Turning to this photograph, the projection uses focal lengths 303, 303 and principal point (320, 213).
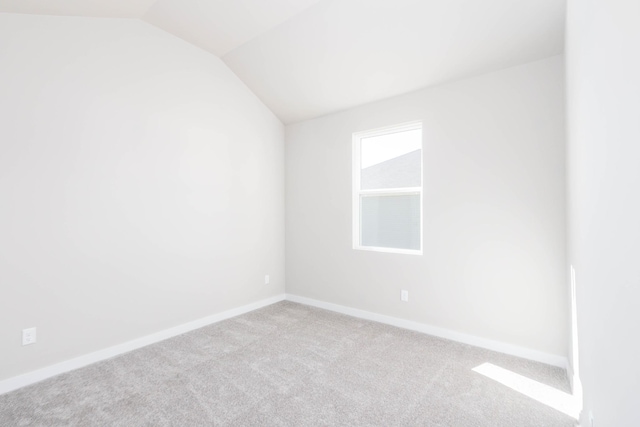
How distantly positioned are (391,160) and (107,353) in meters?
3.34

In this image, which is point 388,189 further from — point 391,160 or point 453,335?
point 453,335

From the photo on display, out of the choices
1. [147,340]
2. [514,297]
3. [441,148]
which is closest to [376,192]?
[441,148]

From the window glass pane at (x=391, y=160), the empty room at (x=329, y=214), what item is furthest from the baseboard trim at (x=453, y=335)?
the window glass pane at (x=391, y=160)

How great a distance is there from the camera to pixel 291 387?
217 cm

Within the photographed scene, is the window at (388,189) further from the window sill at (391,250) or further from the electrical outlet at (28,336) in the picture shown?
the electrical outlet at (28,336)

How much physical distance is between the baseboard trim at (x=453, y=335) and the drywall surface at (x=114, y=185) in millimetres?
1174

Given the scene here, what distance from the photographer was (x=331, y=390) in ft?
6.98

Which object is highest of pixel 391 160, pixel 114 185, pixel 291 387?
pixel 391 160

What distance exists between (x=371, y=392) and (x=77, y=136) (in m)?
3.01

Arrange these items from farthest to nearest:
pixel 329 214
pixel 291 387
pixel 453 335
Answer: pixel 329 214 → pixel 453 335 → pixel 291 387

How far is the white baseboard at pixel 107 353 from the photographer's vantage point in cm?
217

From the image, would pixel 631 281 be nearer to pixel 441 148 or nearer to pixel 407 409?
pixel 407 409

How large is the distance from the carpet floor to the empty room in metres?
0.02

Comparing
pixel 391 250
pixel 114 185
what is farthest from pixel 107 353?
pixel 391 250
